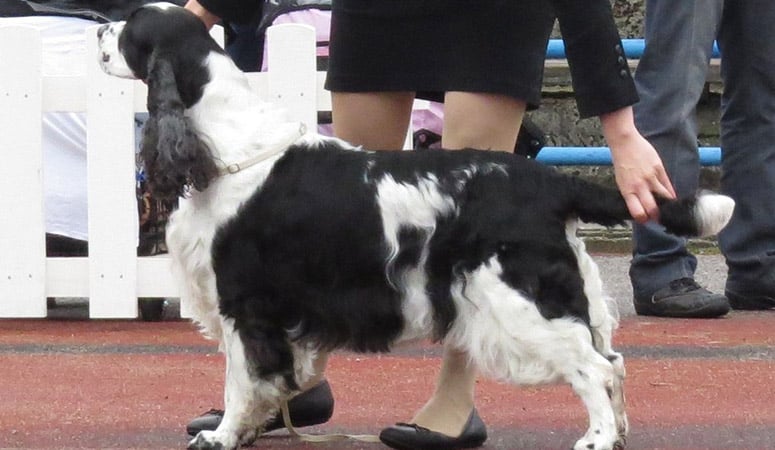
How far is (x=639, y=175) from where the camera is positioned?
3.62 meters

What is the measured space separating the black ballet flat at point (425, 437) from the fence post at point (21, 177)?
2753 millimetres

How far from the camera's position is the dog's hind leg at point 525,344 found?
362 cm

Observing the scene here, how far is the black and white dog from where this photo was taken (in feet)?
12.0

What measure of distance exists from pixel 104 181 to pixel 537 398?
7.76ft

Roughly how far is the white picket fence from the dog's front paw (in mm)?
2410

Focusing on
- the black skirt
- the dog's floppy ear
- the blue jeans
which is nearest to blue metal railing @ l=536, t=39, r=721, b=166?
the blue jeans

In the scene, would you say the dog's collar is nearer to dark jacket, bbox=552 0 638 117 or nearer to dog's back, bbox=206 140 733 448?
dog's back, bbox=206 140 733 448

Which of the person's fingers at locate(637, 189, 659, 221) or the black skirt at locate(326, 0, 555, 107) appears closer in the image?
the person's fingers at locate(637, 189, 659, 221)

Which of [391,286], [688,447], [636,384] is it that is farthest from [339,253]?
[636,384]

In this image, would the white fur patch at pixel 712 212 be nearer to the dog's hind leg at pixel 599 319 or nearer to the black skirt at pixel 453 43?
the dog's hind leg at pixel 599 319

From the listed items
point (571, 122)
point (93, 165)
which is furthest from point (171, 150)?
point (571, 122)

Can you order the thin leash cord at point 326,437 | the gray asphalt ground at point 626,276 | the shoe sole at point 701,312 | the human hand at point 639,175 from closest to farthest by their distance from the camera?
the human hand at point 639,175
the thin leash cord at point 326,437
the shoe sole at point 701,312
the gray asphalt ground at point 626,276

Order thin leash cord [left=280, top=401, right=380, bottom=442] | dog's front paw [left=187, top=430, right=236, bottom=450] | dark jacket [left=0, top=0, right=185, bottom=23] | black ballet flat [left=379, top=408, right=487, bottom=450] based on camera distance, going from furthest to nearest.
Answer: dark jacket [left=0, top=0, right=185, bottom=23], thin leash cord [left=280, top=401, right=380, bottom=442], black ballet flat [left=379, top=408, right=487, bottom=450], dog's front paw [left=187, top=430, right=236, bottom=450]

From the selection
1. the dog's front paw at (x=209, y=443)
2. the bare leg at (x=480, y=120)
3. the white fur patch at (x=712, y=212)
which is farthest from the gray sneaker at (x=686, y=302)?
the dog's front paw at (x=209, y=443)
